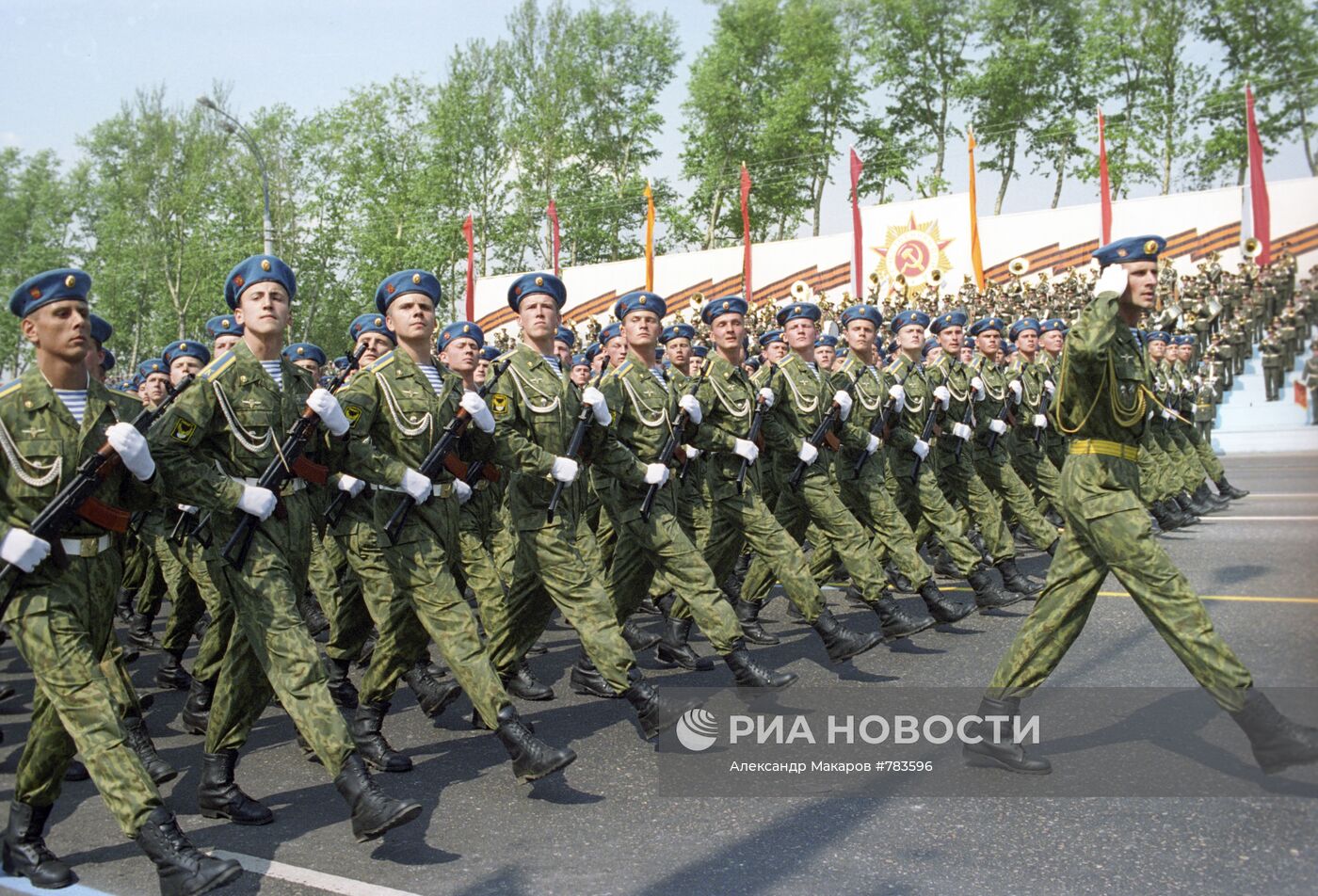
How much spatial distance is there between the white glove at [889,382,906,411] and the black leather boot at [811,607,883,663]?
2601mm

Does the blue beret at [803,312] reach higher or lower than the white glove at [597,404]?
higher

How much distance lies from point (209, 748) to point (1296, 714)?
4.65 metres

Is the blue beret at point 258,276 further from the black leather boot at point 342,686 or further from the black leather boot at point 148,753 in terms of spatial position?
the black leather boot at point 342,686

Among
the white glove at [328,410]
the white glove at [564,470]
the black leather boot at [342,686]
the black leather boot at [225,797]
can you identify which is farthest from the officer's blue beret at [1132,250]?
the black leather boot at [342,686]

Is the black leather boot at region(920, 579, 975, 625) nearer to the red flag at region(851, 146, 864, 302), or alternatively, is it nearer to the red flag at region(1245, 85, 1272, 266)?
the red flag at region(1245, 85, 1272, 266)

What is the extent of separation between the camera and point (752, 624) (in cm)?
762

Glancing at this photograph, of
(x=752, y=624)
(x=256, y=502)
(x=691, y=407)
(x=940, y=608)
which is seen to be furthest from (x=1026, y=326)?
(x=256, y=502)

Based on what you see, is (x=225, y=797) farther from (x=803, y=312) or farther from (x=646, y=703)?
(x=803, y=312)

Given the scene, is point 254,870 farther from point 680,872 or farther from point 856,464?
point 856,464

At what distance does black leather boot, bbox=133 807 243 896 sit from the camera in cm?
353

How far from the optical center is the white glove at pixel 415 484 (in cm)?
484

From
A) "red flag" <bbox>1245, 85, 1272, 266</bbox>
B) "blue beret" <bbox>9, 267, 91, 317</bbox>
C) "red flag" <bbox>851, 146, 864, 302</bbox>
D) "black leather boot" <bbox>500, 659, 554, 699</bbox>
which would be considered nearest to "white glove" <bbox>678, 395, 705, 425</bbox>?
"black leather boot" <bbox>500, 659, 554, 699</bbox>

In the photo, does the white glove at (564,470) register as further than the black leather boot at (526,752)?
Yes

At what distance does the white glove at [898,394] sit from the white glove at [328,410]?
4.76m
